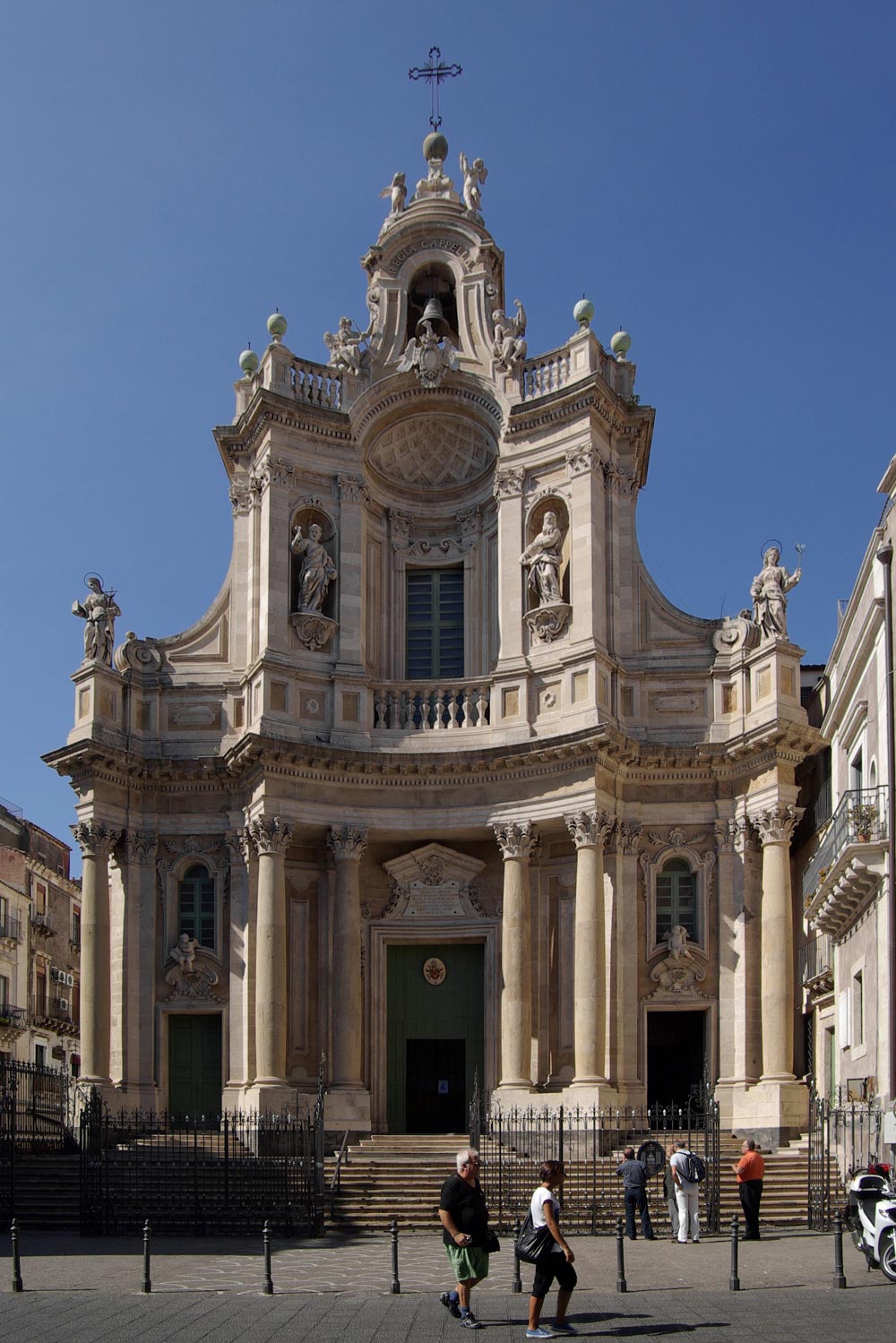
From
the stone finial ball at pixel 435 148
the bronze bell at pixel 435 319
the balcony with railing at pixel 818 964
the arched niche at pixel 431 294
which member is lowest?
the balcony with railing at pixel 818 964

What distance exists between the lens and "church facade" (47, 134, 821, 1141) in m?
30.7

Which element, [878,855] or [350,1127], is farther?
[350,1127]

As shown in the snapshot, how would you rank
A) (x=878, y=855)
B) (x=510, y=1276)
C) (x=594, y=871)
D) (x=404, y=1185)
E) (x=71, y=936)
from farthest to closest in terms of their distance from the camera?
(x=71, y=936)
(x=594, y=871)
(x=404, y=1185)
(x=878, y=855)
(x=510, y=1276)

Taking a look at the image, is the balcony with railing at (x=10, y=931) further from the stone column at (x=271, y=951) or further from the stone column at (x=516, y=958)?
the stone column at (x=516, y=958)

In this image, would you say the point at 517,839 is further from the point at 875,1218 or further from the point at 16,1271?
the point at 16,1271

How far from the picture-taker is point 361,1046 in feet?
104

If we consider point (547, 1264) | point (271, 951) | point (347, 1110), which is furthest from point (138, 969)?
point (547, 1264)

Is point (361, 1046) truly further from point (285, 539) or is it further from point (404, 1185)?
point (285, 539)

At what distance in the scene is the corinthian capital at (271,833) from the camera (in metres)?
31.0

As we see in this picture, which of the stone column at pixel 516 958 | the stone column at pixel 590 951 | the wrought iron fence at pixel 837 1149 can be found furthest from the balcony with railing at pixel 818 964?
the stone column at pixel 516 958

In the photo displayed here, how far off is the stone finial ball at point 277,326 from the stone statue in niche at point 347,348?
109cm

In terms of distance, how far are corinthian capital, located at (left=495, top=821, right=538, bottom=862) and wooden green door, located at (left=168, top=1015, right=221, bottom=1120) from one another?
22.0 feet

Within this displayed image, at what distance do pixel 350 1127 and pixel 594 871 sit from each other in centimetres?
654

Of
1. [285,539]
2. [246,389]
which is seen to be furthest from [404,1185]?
[246,389]
